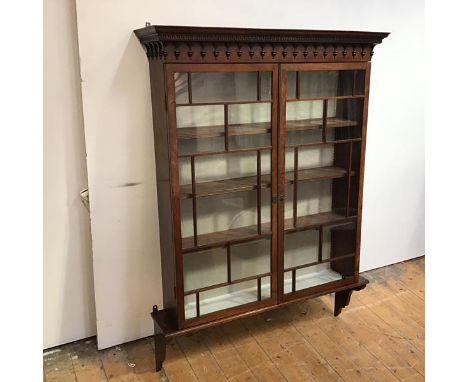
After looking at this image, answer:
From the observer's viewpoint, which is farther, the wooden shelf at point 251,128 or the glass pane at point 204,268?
the glass pane at point 204,268

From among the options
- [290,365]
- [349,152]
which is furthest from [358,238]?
[290,365]

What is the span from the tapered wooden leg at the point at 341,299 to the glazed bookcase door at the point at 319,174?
9cm

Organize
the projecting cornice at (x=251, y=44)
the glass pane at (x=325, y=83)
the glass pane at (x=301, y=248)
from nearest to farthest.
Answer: the projecting cornice at (x=251, y=44), the glass pane at (x=325, y=83), the glass pane at (x=301, y=248)

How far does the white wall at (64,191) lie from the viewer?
1.99m

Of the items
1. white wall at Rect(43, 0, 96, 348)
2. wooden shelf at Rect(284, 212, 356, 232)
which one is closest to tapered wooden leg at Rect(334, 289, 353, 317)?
wooden shelf at Rect(284, 212, 356, 232)

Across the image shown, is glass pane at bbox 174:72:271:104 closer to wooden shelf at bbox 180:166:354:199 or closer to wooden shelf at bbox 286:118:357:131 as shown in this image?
wooden shelf at bbox 286:118:357:131

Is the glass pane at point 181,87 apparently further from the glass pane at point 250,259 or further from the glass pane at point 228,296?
the glass pane at point 228,296

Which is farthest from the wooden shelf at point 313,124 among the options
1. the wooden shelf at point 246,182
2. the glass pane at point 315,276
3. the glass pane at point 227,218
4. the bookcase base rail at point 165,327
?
the bookcase base rail at point 165,327

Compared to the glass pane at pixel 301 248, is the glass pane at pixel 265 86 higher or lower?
higher

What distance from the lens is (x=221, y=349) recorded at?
2316mm

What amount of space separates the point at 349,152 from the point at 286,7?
32.1 inches
